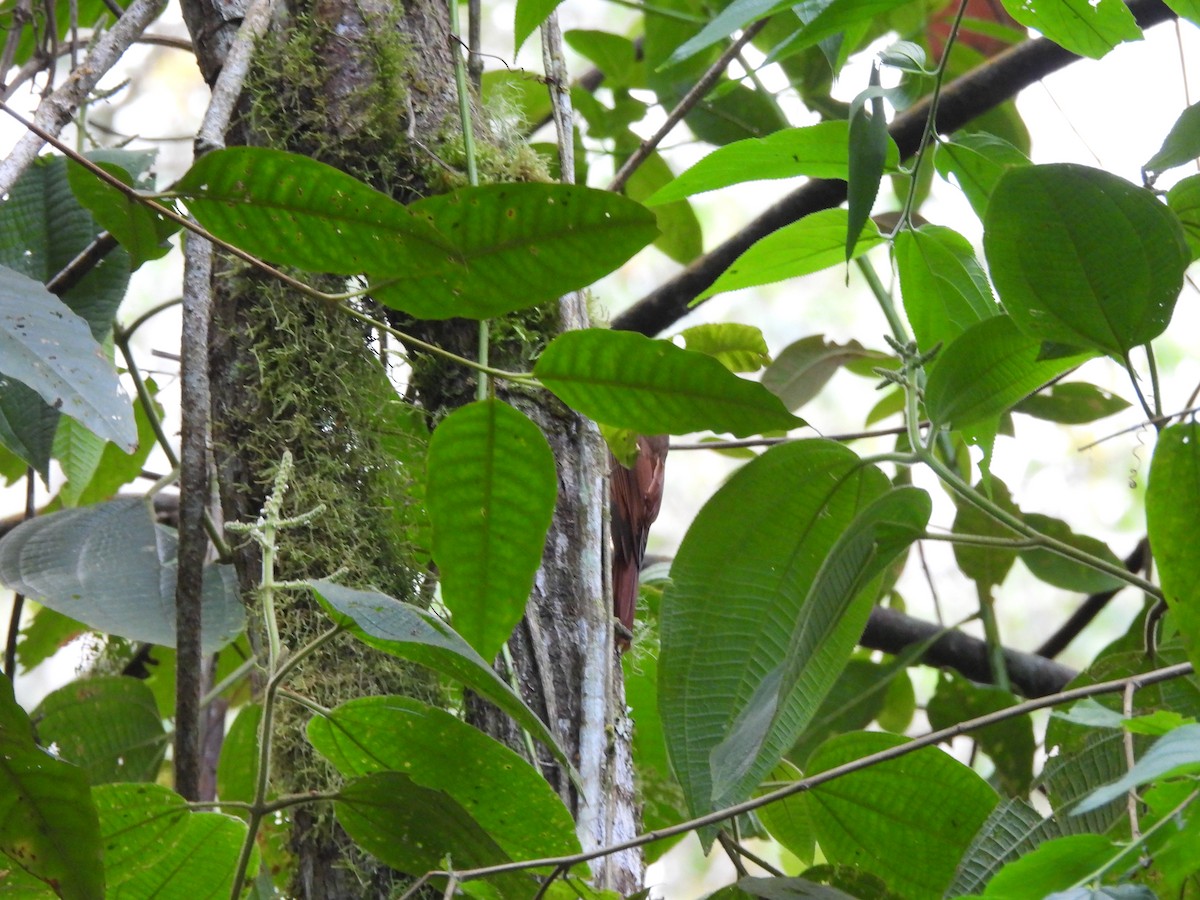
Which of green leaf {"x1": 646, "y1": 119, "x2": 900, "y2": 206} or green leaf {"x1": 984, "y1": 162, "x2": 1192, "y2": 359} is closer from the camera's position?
green leaf {"x1": 984, "y1": 162, "x2": 1192, "y2": 359}

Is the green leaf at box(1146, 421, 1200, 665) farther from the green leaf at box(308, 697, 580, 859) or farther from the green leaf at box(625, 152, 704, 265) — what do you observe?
the green leaf at box(625, 152, 704, 265)

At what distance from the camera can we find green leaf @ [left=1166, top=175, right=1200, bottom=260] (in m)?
0.82

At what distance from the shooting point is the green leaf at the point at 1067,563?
1.59 m

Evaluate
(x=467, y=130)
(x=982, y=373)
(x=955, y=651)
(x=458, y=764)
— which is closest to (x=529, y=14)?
(x=467, y=130)

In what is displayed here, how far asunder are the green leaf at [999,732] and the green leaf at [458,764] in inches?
29.3

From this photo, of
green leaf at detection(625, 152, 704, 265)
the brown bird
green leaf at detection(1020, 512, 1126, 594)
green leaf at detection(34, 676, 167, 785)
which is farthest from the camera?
green leaf at detection(625, 152, 704, 265)

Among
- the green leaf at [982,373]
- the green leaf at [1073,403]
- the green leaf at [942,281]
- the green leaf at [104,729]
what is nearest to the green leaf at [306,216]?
the green leaf at [982,373]

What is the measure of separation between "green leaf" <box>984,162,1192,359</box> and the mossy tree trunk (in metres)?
0.37

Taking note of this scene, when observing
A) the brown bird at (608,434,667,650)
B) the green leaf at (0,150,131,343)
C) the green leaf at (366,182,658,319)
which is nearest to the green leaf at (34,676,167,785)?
the green leaf at (0,150,131,343)

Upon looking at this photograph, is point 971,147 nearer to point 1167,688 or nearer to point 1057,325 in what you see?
point 1057,325

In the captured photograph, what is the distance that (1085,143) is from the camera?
55.0 inches

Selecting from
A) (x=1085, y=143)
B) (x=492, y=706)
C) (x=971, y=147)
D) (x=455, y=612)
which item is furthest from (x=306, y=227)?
(x=1085, y=143)

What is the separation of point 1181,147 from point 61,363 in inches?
30.1

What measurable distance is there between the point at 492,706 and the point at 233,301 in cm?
43
